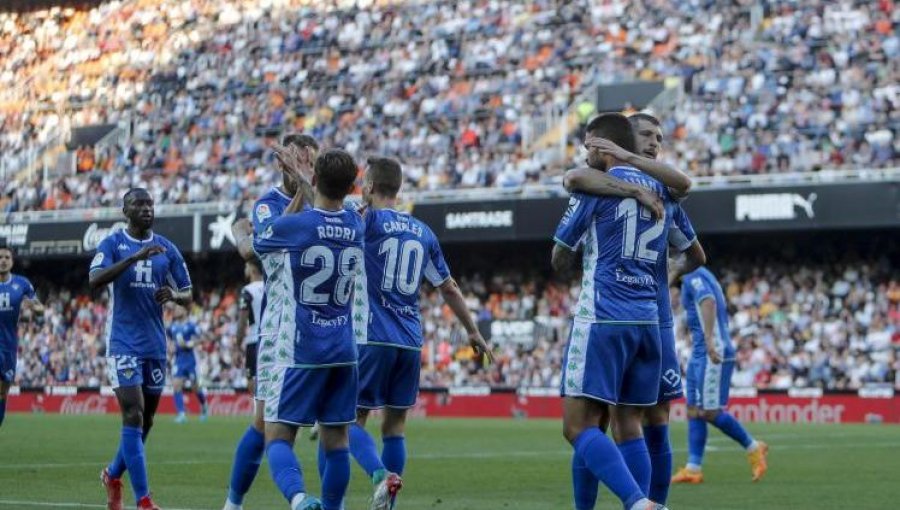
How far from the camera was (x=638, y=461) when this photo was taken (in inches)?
381

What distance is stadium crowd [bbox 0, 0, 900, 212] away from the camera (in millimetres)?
37125

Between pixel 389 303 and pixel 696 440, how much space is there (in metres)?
5.79

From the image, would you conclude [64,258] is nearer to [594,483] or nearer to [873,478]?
[873,478]

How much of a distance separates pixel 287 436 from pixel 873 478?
8602 millimetres

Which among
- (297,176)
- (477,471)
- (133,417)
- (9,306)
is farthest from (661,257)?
(9,306)

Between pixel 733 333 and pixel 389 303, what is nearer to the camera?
pixel 389 303

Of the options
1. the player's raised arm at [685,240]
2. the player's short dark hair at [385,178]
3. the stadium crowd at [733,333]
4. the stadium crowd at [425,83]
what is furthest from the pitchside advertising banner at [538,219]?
the player's raised arm at [685,240]

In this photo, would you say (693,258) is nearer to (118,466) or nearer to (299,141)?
(299,141)

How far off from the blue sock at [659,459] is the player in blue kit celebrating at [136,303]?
4.03 m

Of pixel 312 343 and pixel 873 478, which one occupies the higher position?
pixel 312 343

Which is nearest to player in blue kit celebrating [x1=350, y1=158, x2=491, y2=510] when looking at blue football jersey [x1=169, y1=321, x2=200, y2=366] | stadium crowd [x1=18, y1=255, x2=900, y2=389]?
stadium crowd [x1=18, y1=255, x2=900, y2=389]

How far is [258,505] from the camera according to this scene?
13.4 meters

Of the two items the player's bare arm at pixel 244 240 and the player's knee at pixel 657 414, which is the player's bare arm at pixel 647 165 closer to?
the player's knee at pixel 657 414

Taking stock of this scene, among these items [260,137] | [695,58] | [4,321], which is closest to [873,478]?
[4,321]
